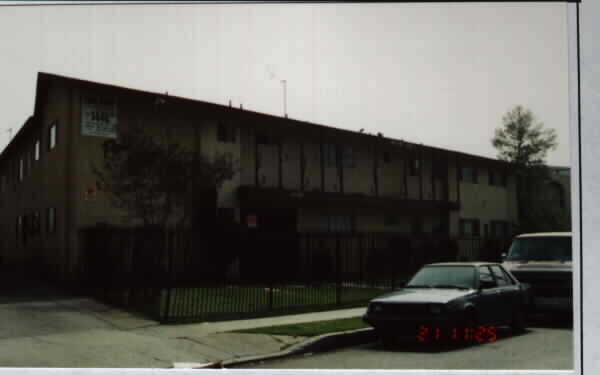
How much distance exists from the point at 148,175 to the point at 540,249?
28.8 feet

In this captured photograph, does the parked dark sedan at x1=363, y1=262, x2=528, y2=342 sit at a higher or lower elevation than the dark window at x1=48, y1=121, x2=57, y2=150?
lower

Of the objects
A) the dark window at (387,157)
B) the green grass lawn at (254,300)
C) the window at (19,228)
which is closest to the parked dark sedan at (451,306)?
the green grass lawn at (254,300)

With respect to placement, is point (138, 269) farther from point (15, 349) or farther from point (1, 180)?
point (1, 180)

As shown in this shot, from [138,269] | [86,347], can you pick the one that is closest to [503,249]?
[138,269]

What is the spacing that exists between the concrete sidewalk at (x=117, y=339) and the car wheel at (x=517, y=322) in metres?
2.58

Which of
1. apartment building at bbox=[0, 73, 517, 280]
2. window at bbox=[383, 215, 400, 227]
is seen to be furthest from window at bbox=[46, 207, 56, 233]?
window at bbox=[383, 215, 400, 227]

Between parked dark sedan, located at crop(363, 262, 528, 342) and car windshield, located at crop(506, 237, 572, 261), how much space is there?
5.05ft

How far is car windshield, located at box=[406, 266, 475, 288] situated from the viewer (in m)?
10.9

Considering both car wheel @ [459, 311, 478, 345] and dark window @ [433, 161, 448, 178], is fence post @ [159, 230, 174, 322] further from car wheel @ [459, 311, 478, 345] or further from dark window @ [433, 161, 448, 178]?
dark window @ [433, 161, 448, 178]

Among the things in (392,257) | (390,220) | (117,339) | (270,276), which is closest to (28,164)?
(270,276)

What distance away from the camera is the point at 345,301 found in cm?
1376

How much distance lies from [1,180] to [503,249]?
17.7 meters
